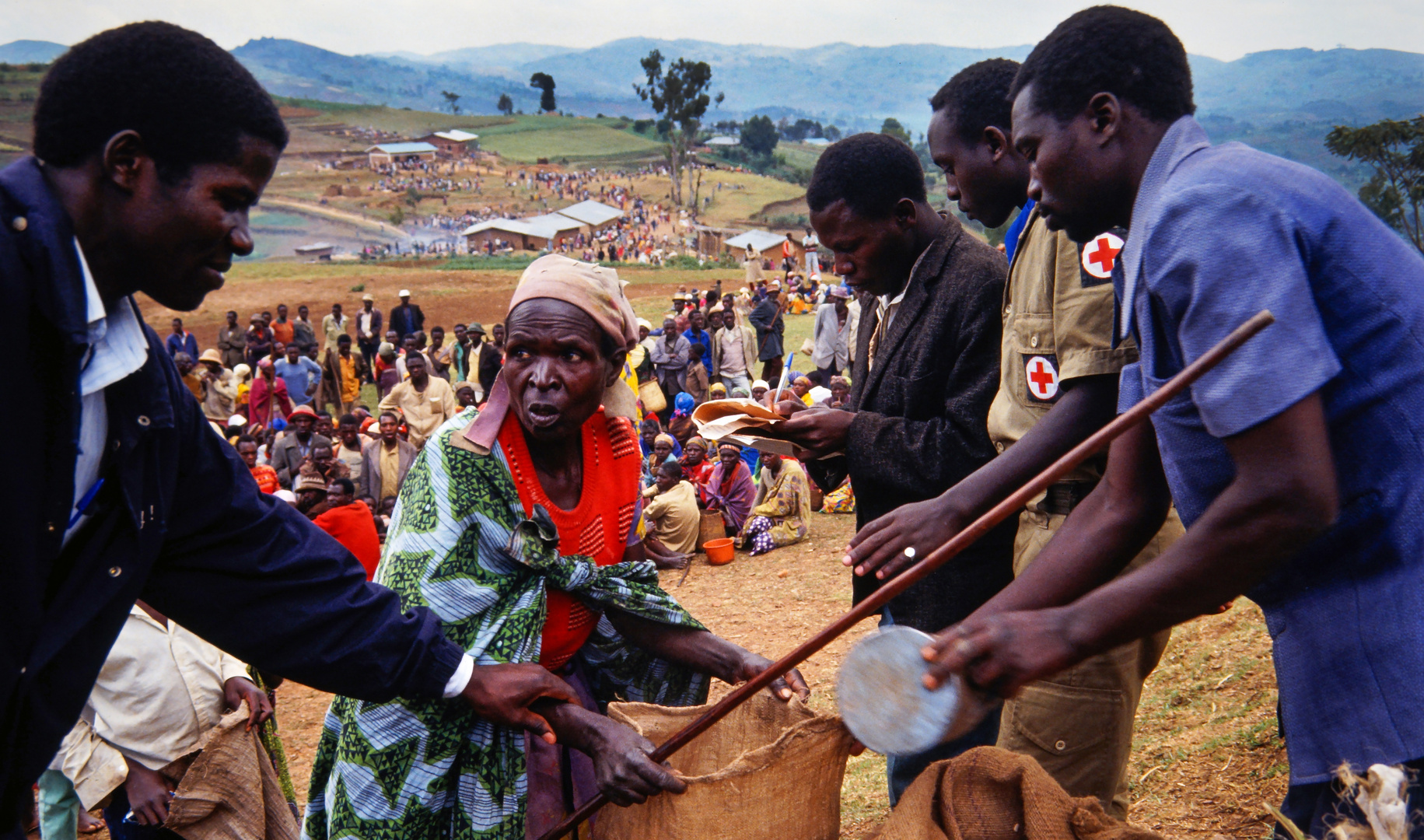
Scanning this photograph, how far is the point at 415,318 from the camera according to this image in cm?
1842

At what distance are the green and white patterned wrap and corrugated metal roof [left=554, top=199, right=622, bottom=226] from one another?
181ft

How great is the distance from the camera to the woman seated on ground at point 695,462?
413 inches

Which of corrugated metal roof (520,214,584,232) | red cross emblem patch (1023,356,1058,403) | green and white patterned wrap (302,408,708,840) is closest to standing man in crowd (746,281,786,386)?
red cross emblem patch (1023,356,1058,403)

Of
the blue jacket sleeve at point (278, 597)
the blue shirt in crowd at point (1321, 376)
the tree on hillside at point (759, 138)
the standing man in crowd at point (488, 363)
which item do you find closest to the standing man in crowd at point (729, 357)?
the standing man in crowd at point (488, 363)

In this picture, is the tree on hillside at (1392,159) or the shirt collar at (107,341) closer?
the shirt collar at (107,341)

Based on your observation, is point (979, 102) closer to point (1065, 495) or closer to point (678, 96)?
point (1065, 495)

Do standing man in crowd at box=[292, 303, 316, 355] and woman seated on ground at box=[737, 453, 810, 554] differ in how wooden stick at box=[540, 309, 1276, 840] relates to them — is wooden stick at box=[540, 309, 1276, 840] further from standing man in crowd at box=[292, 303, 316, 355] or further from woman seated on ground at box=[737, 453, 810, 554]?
standing man in crowd at box=[292, 303, 316, 355]

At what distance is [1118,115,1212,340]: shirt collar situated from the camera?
4.82 ft

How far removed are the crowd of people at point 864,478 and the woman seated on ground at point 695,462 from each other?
22.9ft

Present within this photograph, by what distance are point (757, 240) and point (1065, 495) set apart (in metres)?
48.6

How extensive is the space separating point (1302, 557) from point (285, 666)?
6.35 feet

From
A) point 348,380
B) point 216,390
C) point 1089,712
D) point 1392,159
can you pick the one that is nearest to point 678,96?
point 1392,159

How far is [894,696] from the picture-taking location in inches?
60.3

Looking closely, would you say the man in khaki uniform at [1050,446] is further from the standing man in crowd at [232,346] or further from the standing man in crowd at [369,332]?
the standing man in crowd at [369,332]
